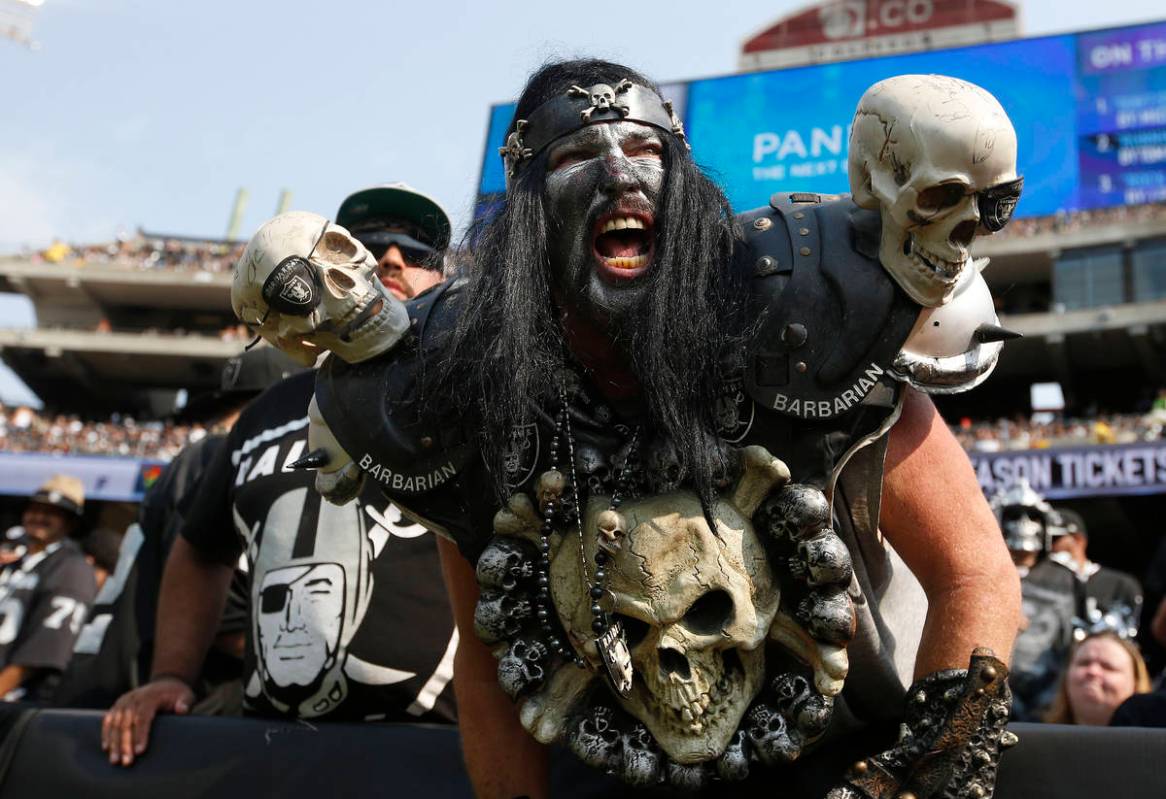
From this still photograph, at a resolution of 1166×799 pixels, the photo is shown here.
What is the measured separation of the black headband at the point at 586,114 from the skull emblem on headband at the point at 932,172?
1.32 feet

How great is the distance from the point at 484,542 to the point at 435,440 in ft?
0.65

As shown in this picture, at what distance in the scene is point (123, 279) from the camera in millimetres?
35625

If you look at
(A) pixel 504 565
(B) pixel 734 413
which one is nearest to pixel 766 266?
(B) pixel 734 413

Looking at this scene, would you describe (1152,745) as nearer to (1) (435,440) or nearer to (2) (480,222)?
(1) (435,440)

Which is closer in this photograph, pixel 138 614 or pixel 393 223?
pixel 393 223

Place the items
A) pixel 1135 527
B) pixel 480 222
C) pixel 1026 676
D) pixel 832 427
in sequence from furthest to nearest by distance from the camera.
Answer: pixel 1135 527 → pixel 1026 676 → pixel 480 222 → pixel 832 427

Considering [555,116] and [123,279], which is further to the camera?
[123,279]

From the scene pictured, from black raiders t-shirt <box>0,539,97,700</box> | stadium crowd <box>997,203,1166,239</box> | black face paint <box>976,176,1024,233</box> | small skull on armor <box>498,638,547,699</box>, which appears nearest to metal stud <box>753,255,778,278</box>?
black face paint <box>976,176,1024,233</box>

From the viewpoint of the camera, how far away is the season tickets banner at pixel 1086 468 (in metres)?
18.2

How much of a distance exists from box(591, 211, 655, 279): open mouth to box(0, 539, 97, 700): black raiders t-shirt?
136 inches

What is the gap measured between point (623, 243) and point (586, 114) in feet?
0.78

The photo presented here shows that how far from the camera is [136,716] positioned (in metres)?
2.98

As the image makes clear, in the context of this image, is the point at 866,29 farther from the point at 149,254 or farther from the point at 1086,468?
the point at 149,254

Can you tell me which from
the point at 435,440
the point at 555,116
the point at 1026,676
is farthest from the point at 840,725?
the point at 1026,676
